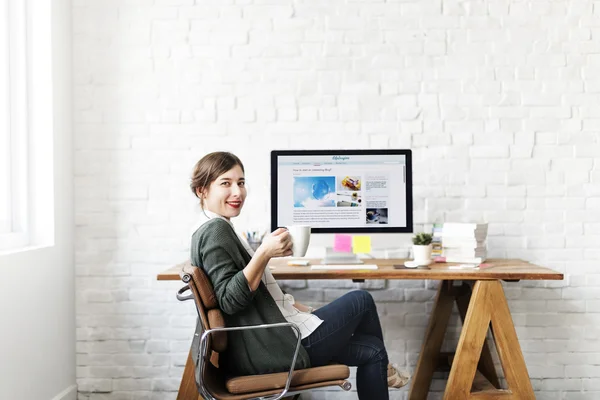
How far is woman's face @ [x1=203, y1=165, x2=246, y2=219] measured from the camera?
6.77ft

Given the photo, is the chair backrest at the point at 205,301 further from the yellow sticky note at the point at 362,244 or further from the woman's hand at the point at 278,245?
the yellow sticky note at the point at 362,244

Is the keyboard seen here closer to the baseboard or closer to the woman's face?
the woman's face

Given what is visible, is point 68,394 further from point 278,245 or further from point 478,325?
point 478,325

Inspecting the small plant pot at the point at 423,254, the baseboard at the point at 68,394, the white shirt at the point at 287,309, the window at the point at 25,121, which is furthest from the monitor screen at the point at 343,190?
the baseboard at the point at 68,394

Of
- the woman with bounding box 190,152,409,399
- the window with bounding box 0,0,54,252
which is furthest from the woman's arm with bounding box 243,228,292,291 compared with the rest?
the window with bounding box 0,0,54,252

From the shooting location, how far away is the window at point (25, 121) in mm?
2545

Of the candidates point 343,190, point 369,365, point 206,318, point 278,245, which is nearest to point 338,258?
point 343,190

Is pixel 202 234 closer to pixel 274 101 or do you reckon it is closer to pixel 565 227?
pixel 274 101

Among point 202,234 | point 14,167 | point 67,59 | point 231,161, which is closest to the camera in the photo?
point 202,234

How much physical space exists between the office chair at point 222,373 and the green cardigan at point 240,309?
30mm

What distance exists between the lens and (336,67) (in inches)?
115

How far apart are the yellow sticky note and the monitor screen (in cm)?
7

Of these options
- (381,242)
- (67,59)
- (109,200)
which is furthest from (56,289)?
(381,242)

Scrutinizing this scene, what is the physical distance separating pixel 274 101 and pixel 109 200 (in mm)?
949
